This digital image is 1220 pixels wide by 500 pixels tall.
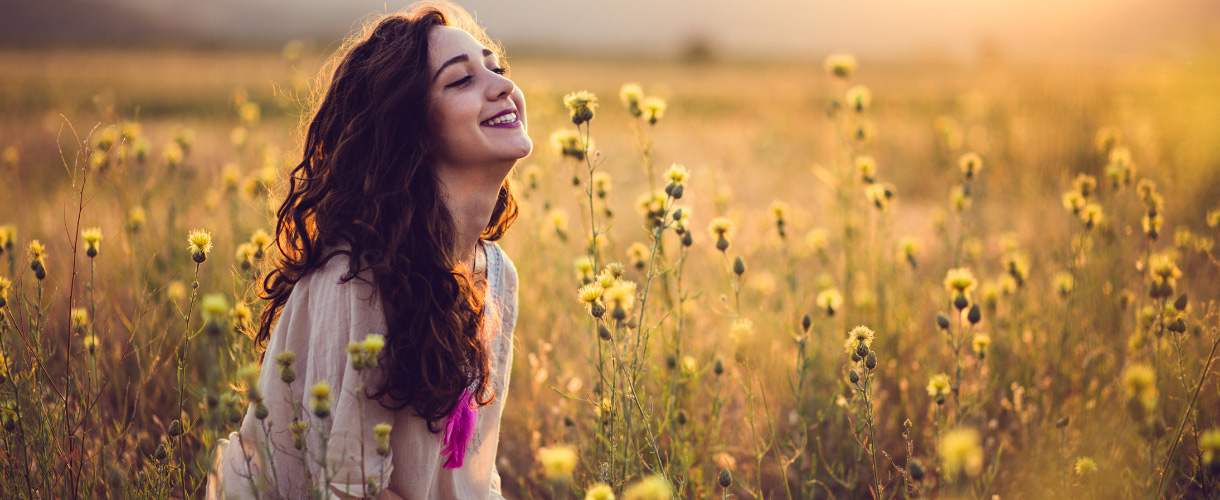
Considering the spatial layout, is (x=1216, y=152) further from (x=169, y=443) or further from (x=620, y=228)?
(x=169, y=443)

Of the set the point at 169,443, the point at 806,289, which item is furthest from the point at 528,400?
the point at 806,289

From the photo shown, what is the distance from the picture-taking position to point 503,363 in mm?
2023

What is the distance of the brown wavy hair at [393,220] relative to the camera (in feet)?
5.11

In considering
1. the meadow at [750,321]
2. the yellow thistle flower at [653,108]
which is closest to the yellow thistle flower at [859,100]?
the meadow at [750,321]

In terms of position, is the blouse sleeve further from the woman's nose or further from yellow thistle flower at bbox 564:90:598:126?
yellow thistle flower at bbox 564:90:598:126

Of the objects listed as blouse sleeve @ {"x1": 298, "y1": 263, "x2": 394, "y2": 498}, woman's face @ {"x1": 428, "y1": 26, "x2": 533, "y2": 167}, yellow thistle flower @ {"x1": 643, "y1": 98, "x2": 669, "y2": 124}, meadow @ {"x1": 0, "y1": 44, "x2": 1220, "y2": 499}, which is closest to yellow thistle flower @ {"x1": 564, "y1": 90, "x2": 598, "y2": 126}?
meadow @ {"x1": 0, "y1": 44, "x2": 1220, "y2": 499}

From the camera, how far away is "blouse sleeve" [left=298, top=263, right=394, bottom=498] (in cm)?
146

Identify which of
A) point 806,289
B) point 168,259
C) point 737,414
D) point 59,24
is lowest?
point 737,414

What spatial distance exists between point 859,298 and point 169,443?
2.56 m

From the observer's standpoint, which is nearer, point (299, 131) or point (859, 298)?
point (299, 131)

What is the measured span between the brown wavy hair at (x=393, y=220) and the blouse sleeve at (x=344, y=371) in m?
0.03

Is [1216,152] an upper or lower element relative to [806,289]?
upper

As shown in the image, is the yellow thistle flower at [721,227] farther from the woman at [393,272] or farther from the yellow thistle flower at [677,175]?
the woman at [393,272]

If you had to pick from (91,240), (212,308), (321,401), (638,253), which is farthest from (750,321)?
(91,240)
